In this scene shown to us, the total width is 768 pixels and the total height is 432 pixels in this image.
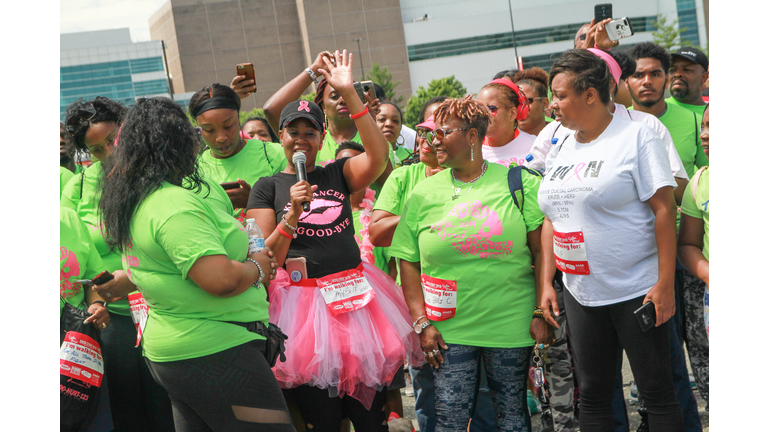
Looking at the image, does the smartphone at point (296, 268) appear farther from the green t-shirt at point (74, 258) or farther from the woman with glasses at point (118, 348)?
the green t-shirt at point (74, 258)

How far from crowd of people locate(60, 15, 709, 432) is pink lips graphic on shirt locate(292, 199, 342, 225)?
0.01m

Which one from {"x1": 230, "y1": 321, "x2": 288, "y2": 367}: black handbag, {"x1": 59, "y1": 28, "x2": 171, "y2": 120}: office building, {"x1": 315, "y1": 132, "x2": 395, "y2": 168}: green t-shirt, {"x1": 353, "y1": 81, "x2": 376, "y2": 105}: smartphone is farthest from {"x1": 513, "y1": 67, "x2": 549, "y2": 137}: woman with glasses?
{"x1": 59, "y1": 28, "x2": 171, "y2": 120}: office building

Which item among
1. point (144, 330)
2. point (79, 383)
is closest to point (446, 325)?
point (144, 330)

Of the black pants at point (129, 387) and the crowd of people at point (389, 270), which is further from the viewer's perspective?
the black pants at point (129, 387)

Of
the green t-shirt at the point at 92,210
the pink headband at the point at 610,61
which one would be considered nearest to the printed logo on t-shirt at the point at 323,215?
the green t-shirt at the point at 92,210

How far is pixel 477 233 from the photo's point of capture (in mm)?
3076

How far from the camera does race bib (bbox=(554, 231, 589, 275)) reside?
283 centimetres

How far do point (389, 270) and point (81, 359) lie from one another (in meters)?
1.90

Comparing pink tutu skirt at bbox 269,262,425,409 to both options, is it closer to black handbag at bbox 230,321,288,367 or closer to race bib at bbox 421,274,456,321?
race bib at bbox 421,274,456,321

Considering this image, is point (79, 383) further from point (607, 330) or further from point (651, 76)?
point (651, 76)

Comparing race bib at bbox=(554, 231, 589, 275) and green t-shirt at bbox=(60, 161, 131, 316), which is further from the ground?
green t-shirt at bbox=(60, 161, 131, 316)

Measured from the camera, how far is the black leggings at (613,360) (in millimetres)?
2762

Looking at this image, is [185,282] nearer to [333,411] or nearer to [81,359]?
[81,359]

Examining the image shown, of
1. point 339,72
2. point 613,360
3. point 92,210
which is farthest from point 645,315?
point 92,210
